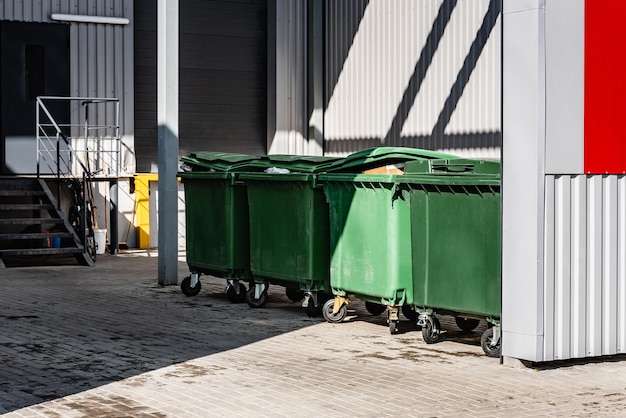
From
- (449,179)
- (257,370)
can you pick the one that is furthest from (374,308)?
(257,370)

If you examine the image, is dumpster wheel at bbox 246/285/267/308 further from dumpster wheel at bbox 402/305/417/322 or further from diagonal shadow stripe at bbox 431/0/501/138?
diagonal shadow stripe at bbox 431/0/501/138

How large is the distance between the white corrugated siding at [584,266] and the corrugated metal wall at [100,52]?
13.4 metres

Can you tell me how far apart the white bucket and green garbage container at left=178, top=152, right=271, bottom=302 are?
627 centimetres

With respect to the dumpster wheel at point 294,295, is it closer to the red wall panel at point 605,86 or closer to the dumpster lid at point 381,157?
the dumpster lid at point 381,157

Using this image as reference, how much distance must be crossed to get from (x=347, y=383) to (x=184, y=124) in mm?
14109

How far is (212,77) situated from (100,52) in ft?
7.68

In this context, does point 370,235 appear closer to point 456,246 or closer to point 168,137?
point 456,246

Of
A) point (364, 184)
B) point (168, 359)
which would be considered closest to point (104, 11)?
point (364, 184)

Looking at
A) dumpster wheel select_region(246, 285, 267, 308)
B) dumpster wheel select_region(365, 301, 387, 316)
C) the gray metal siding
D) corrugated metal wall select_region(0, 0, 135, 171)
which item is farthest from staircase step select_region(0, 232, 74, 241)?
dumpster wheel select_region(365, 301, 387, 316)

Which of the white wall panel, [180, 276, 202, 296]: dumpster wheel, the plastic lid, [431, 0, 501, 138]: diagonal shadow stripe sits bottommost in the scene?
[180, 276, 202, 296]: dumpster wheel

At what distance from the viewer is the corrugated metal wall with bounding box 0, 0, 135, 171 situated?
66.1 feet

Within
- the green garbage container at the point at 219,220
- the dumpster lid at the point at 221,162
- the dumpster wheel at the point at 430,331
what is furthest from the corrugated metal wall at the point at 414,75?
the dumpster wheel at the point at 430,331

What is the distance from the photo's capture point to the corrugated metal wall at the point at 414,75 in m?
17.8

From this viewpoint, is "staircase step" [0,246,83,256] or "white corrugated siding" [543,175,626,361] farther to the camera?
"staircase step" [0,246,83,256]
